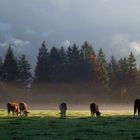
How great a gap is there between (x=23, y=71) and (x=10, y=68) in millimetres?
5456

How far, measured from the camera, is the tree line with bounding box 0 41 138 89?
122m

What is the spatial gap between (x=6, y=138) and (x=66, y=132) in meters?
4.47

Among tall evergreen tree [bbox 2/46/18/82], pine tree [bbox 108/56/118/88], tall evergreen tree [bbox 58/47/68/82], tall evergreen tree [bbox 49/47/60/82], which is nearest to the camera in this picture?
tall evergreen tree [bbox 2/46/18/82]

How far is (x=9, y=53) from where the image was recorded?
123188 mm

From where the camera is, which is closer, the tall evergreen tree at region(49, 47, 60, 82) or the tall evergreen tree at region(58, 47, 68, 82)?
the tall evergreen tree at region(49, 47, 60, 82)

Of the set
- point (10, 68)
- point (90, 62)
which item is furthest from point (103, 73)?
point (10, 68)

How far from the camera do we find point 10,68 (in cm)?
12125

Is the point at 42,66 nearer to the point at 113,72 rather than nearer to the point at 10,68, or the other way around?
the point at 10,68

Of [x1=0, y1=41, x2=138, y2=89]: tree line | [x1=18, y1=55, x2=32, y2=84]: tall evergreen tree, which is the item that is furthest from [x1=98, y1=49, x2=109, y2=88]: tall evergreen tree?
[x1=18, y1=55, x2=32, y2=84]: tall evergreen tree

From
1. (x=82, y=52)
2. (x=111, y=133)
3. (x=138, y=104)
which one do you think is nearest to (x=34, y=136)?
(x=111, y=133)

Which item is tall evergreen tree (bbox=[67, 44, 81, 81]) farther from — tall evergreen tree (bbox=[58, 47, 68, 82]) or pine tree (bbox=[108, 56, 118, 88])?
pine tree (bbox=[108, 56, 118, 88])

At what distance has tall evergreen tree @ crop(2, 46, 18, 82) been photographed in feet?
394

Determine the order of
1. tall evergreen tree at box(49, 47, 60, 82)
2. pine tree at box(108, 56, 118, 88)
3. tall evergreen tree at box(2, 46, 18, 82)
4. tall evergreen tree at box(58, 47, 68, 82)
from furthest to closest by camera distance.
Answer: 1. tall evergreen tree at box(58, 47, 68, 82)
2. tall evergreen tree at box(49, 47, 60, 82)
3. pine tree at box(108, 56, 118, 88)
4. tall evergreen tree at box(2, 46, 18, 82)

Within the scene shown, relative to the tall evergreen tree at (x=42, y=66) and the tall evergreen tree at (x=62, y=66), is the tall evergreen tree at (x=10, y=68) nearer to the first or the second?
the tall evergreen tree at (x=42, y=66)
